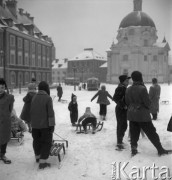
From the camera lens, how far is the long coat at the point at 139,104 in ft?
17.5

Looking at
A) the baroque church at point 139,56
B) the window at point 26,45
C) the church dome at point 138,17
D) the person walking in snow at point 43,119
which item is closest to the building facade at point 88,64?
the baroque church at point 139,56

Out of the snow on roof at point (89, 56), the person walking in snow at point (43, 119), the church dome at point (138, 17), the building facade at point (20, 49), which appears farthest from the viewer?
the snow on roof at point (89, 56)

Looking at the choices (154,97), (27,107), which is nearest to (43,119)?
(27,107)

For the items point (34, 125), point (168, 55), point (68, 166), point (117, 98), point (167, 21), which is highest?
point (168, 55)

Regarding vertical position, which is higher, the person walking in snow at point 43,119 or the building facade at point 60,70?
the building facade at point 60,70

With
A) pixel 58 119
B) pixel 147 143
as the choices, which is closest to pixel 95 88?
pixel 58 119

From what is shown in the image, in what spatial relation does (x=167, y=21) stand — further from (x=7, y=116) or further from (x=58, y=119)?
(x=58, y=119)

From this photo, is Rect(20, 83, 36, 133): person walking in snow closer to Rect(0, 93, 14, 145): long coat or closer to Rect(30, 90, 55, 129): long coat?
Rect(0, 93, 14, 145): long coat

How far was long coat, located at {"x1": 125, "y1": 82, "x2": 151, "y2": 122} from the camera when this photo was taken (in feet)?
17.5

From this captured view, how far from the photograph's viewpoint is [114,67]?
62.4 meters

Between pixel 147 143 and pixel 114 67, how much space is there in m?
56.6

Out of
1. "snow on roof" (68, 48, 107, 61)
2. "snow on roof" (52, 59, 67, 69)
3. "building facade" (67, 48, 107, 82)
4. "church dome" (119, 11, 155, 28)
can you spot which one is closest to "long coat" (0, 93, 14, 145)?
"church dome" (119, 11, 155, 28)

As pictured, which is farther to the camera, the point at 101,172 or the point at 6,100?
the point at 6,100

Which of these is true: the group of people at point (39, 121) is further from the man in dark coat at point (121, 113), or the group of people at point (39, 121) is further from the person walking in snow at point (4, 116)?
the man in dark coat at point (121, 113)
